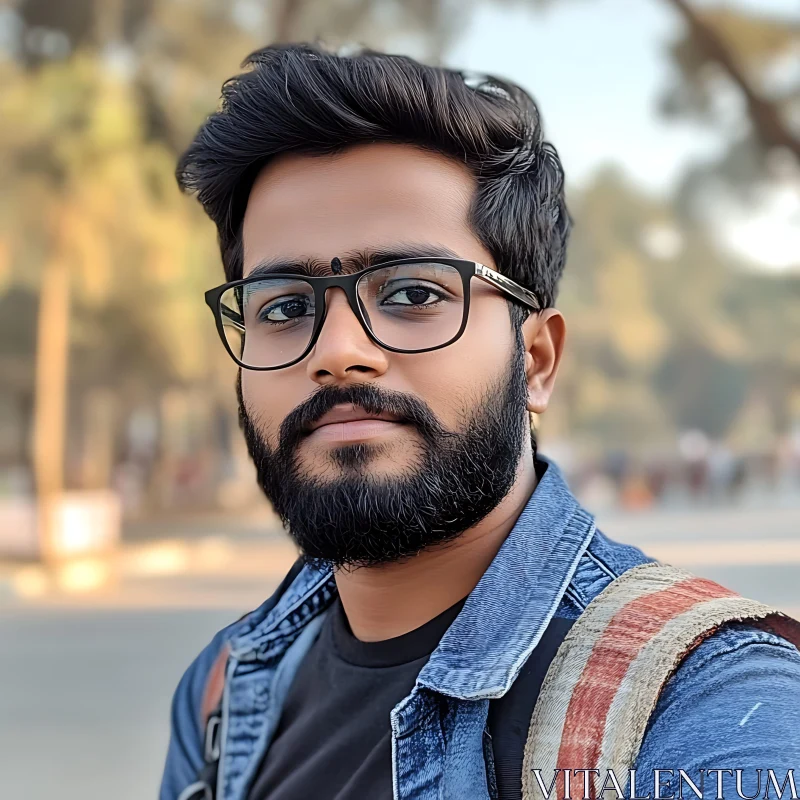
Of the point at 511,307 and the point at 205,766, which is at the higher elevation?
the point at 511,307

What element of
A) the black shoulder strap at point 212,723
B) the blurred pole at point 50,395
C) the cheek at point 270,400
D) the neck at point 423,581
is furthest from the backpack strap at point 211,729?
the blurred pole at point 50,395

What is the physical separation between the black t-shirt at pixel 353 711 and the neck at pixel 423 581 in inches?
0.8

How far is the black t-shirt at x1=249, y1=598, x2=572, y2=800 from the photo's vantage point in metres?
1.16

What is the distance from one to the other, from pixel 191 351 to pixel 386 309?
15738 millimetres

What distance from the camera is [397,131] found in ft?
4.57

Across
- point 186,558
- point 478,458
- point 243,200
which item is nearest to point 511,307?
point 478,458

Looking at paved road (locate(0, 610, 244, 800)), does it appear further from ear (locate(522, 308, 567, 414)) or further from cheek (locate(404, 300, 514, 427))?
cheek (locate(404, 300, 514, 427))

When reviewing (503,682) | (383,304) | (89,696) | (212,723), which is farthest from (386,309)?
(89,696)

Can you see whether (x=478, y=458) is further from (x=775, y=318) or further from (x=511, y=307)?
(x=775, y=318)

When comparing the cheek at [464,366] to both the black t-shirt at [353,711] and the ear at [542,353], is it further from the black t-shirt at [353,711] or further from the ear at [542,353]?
the black t-shirt at [353,711]

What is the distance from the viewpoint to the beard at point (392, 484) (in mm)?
1286

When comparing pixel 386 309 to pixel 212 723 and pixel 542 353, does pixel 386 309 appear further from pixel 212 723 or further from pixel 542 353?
pixel 212 723

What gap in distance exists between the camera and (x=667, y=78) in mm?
7633

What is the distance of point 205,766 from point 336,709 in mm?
283
